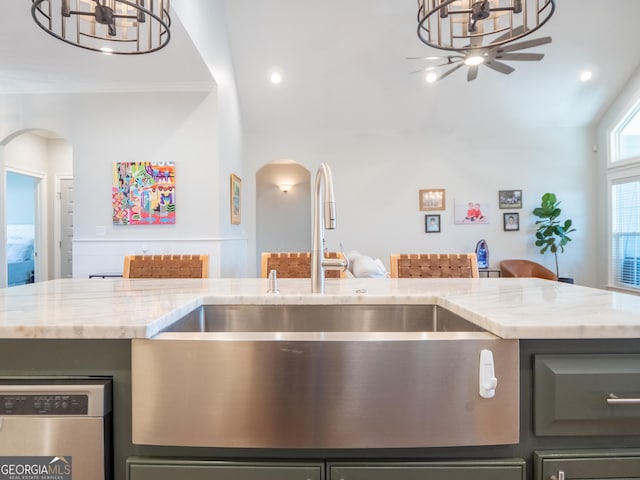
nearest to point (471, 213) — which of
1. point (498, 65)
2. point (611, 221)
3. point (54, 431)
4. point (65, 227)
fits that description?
point (611, 221)

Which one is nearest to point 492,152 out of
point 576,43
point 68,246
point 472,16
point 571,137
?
point 571,137

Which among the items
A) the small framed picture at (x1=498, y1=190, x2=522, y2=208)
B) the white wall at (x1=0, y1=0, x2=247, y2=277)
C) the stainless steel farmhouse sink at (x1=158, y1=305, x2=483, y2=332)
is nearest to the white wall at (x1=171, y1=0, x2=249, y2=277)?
the white wall at (x1=0, y1=0, x2=247, y2=277)

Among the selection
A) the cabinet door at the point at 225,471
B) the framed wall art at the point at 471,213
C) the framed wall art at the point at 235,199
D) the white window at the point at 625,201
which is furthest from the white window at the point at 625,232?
the cabinet door at the point at 225,471

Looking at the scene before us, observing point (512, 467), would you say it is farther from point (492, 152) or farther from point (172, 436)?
point (492, 152)

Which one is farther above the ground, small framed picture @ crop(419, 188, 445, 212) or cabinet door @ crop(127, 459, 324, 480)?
small framed picture @ crop(419, 188, 445, 212)

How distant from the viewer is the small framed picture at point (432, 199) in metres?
6.30

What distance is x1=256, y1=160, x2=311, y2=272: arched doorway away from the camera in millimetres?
8164

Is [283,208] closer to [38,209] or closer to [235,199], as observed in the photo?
[235,199]

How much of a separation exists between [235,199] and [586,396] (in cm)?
478

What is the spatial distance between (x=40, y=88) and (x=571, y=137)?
7.48 metres

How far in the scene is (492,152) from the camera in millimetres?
6293

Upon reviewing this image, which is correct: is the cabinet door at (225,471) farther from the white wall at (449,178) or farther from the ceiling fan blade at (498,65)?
the white wall at (449,178)

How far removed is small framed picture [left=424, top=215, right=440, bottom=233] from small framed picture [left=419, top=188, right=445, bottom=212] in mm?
148

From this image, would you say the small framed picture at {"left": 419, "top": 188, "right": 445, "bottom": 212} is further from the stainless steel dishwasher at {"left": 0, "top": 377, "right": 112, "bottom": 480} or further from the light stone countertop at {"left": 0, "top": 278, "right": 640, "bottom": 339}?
the stainless steel dishwasher at {"left": 0, "top": 377, "right": 112, "bottom": 480}
